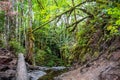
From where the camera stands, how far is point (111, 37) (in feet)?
25.0

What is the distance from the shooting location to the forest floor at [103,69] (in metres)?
5.55

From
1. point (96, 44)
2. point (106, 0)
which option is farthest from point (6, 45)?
point (106, 0)

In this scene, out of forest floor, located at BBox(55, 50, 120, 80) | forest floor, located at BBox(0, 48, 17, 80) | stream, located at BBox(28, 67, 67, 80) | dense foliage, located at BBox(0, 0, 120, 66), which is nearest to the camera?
forest floor, located at BBox(55, 50, 120, 80)

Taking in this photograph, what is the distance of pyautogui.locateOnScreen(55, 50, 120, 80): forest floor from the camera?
555cm

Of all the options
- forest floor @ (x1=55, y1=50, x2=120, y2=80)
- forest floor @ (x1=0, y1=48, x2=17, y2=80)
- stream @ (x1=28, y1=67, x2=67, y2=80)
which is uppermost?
forest floor @ (x1=55, y1=50, x2=120, y2=80)

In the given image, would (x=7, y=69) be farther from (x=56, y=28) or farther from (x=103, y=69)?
(x=56, y=28)

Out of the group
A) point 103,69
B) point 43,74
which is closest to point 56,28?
point 43,74

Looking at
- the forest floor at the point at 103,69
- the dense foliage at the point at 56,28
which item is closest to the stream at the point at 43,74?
the dense foliage at the point at 56,28

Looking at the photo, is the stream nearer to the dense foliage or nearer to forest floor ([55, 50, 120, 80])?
the dense foliage

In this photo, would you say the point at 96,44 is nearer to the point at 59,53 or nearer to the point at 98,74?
the point at 98,74

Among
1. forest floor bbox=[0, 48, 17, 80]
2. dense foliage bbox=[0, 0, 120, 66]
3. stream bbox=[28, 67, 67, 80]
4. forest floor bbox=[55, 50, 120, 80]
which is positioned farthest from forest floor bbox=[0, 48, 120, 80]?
stream bbox=[28, 67, 67, 80]

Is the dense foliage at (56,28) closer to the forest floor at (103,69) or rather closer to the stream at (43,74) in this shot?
the forest floor at (103,69)

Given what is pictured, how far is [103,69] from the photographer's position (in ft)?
19.8

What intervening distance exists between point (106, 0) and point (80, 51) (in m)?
3.58
